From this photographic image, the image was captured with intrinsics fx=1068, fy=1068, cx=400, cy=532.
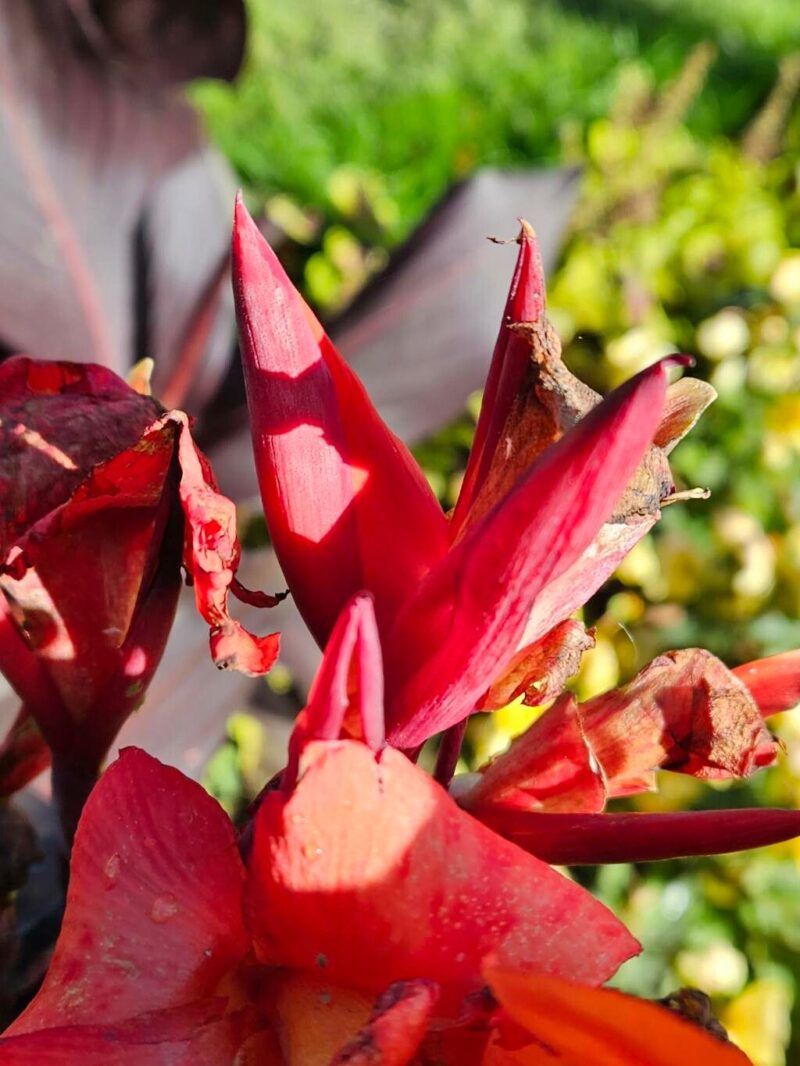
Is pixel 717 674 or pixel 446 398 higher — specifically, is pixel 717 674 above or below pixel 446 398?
above

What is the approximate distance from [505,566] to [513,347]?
0.22 feet

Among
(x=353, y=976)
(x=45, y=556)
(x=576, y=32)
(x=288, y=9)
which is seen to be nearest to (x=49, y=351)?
(x=45, y=556)

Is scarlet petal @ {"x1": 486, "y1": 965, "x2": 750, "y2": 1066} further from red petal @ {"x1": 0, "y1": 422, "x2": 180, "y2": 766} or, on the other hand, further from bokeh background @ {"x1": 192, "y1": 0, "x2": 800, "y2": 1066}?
bokeh background @ {"x1": 192, "y1": 0, "x2": 800, "y2": 1066}

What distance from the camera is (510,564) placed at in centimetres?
28

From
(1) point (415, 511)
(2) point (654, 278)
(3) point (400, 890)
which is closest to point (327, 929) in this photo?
(3) point (400, 890)

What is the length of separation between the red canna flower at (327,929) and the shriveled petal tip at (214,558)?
1.4 inches

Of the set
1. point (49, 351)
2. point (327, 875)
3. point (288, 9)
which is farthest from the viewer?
point (288, 9)

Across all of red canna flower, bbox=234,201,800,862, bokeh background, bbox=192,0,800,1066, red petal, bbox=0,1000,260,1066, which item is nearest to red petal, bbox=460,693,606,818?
red canna flower, bbox=234,201,800,862

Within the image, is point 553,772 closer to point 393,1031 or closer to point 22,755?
point 393,1031

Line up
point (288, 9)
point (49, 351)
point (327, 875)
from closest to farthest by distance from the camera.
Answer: point (327, 875) < point (49, 351) < point (288, 9)

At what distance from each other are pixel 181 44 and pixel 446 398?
0.48m

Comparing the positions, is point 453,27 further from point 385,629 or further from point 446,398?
point 385,629

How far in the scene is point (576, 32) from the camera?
9.87 feet

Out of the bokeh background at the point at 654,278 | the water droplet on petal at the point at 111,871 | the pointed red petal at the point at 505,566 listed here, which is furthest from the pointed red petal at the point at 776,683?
the bokeh background at the point at 654,278
